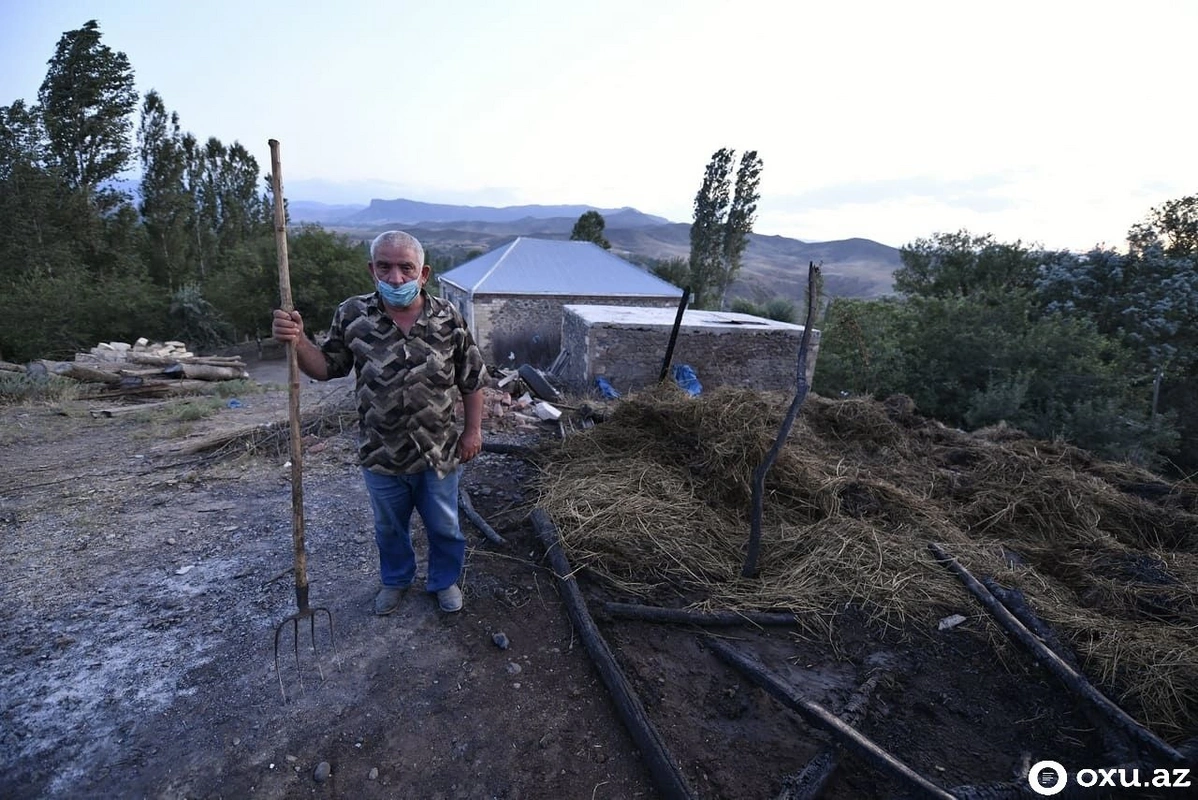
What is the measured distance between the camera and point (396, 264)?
2.47 meters

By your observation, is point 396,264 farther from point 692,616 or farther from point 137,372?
point 137,372

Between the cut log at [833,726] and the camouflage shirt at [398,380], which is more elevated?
the camouflage shirt at [398,380]

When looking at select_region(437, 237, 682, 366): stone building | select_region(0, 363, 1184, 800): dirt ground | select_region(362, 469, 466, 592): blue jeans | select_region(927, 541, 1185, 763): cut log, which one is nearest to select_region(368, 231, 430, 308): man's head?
select_region(362, 469, 466, 592): blue jeans

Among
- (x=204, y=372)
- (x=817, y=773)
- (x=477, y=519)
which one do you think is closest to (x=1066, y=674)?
(x=817, y=773)

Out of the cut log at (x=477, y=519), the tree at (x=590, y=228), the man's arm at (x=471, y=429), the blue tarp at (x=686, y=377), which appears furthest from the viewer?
the tree at (x=590, y=228)

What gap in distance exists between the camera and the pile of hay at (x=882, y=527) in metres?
3.12

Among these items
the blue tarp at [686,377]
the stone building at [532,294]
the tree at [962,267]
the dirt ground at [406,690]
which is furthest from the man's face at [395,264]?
the tree at [962,267]

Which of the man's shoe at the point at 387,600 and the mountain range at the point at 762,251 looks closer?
the man's shoe at the point at 387,600

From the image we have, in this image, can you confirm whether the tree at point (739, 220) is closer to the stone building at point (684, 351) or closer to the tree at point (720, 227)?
the tree at point (720, 227)

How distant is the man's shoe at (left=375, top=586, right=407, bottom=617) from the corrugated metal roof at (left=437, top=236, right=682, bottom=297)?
15.8 metres

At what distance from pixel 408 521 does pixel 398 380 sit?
82 centimetres

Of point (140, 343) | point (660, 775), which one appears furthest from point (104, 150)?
point (660, 775)

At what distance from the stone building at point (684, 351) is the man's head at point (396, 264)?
20.5 feet

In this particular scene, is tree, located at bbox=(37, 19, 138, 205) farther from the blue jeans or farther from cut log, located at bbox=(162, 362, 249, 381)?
the blue jeans
